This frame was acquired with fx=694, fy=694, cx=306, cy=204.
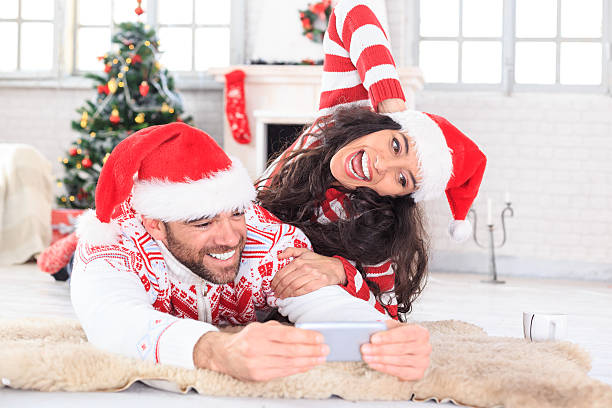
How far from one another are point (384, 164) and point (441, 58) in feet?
12.1

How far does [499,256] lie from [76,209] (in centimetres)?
303

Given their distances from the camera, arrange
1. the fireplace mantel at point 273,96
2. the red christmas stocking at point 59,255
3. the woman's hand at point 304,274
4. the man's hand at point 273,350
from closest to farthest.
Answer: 1. the man's hand at point 273,350
2. the woman's hand at point 304,274
3. the red christmas stocking at point 59,255
4. the fireplace mantel at point 273,96

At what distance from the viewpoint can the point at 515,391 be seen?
130cm

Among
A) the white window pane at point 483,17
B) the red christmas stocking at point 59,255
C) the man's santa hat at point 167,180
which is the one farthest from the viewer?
the white window pane at point 483,17

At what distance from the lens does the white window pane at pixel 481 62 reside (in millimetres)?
5262

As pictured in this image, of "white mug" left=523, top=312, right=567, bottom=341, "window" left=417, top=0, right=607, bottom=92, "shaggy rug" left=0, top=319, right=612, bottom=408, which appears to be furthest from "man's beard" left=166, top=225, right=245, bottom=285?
"window" left=417, top=0, right=607, bottom=92

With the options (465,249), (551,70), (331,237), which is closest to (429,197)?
(331,237)

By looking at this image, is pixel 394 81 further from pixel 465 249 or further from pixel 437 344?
pixel 465 249

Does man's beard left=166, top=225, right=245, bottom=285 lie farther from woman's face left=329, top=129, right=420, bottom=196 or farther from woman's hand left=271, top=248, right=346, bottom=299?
woman's face left=329, top=129, right=420, bottom=196

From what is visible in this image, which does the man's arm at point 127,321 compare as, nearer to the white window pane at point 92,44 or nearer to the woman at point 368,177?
the woman at point 368,177

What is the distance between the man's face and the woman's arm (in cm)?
75

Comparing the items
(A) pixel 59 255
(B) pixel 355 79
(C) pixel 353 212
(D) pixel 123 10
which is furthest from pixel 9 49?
(C) pixel 353 212

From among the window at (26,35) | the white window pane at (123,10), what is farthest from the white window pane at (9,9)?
the white window pane at (123,10)

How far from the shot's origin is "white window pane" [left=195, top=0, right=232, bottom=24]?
5477mm
